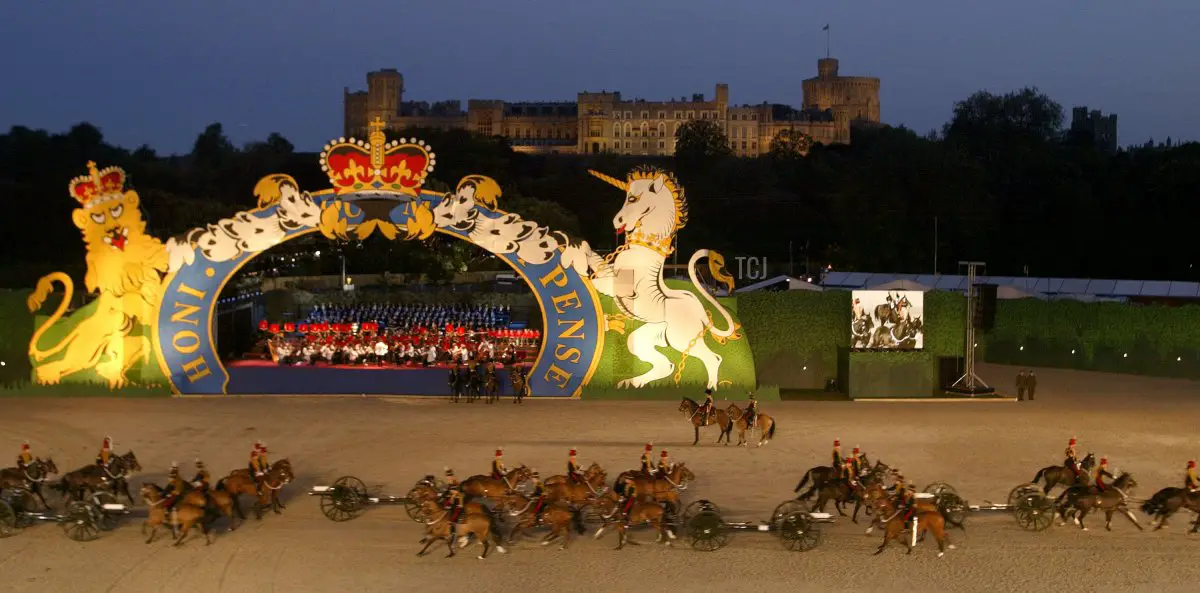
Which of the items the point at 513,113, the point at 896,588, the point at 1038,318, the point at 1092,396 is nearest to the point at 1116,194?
the point at 1038,318

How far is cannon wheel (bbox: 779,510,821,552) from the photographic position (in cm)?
1570

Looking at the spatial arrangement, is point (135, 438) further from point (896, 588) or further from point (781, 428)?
point (896, 588)

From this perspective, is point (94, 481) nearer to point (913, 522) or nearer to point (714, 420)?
point (714, 420)

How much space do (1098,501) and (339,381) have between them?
17694 mm

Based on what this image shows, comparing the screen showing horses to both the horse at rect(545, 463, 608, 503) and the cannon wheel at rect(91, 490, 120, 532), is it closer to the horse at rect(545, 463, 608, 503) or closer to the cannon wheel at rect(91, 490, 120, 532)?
the horse at rect(545, 463, 608, 503)

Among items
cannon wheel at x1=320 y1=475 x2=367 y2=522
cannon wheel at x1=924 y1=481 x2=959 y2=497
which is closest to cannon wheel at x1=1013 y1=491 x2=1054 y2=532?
cannon wheel at x1=924 y1=481 x2=959 y2=497

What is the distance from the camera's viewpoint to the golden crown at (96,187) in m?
28.3

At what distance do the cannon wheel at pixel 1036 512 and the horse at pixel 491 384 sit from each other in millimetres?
13742

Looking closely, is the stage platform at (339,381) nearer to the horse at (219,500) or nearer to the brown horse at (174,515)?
the horse at (219,500)

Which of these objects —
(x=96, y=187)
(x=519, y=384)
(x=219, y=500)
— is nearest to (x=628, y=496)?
(x=219, y=500)

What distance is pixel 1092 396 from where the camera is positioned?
29891 millimetres

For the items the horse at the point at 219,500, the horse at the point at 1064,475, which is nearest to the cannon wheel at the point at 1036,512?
the horse at the point at 1064,475

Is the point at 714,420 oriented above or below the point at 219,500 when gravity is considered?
above

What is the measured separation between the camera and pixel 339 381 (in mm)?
29094
